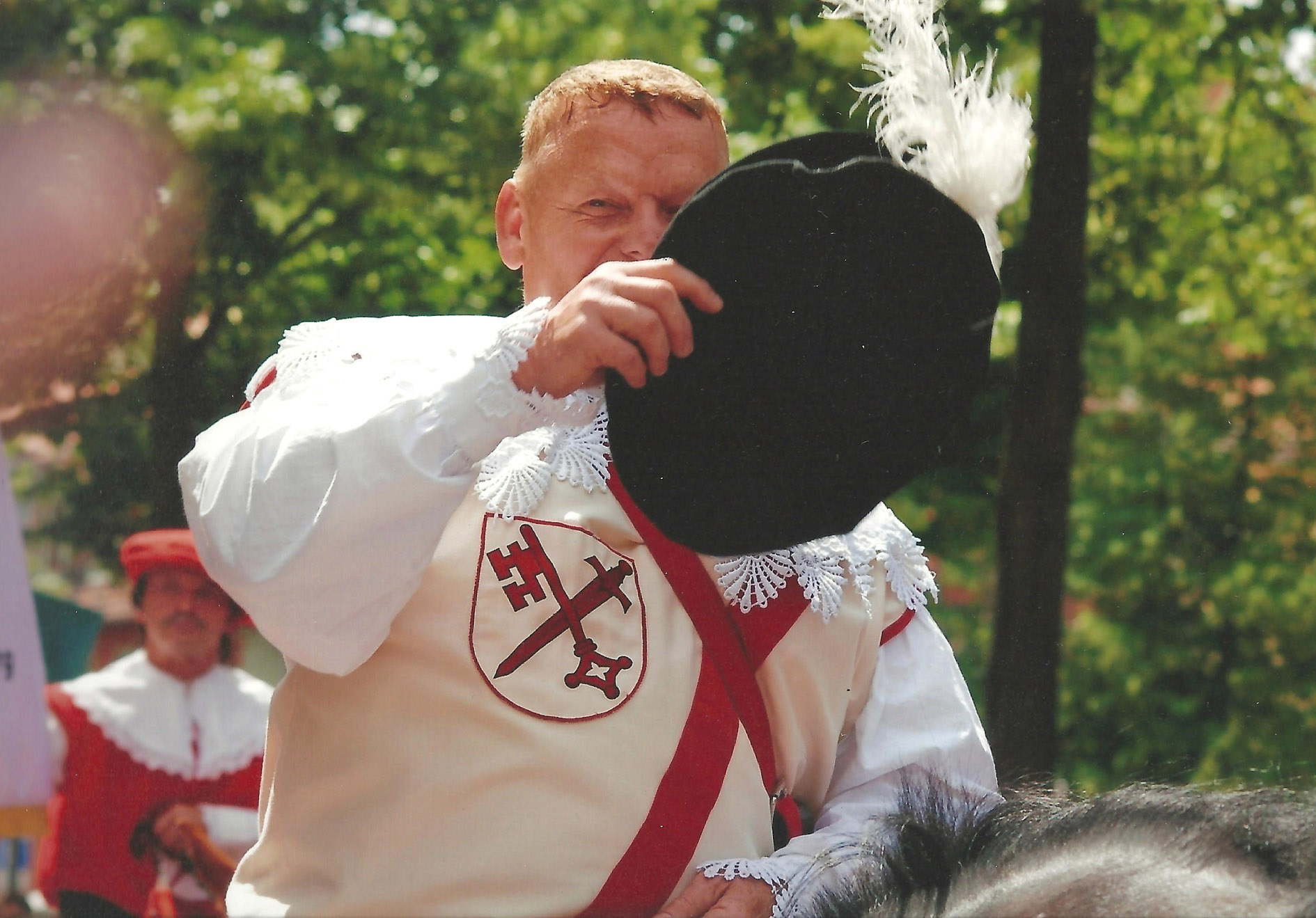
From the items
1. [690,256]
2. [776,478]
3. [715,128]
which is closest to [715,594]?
[776,478]

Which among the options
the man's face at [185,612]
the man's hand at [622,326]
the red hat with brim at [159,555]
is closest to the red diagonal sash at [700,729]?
the man's hand at [622,326]

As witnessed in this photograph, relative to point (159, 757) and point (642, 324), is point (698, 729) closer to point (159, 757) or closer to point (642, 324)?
point (642, 324)

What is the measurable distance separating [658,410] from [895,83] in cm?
58

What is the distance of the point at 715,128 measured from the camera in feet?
6.53

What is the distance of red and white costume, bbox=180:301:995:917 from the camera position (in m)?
1.54

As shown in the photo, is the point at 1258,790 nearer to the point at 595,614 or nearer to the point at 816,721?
the point at 816,721

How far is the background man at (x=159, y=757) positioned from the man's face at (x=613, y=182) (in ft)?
10.9

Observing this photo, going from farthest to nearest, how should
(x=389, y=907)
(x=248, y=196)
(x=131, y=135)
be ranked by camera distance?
(x=248, y=196) < (x=131, y=135) < (x=389, y=907)

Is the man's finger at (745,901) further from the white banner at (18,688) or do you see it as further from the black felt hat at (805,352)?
the white banner at (18,688)

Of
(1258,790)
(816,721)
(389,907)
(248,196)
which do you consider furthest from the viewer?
(248,196)

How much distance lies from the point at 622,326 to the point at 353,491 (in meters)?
0.34

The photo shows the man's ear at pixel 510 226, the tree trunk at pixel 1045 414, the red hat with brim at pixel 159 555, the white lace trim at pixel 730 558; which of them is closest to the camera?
the white lace trim at pixel 730 558

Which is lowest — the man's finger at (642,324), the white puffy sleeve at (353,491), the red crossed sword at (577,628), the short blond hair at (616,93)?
the red crossed sword at (577,628)

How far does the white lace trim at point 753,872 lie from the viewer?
5.68 ft
